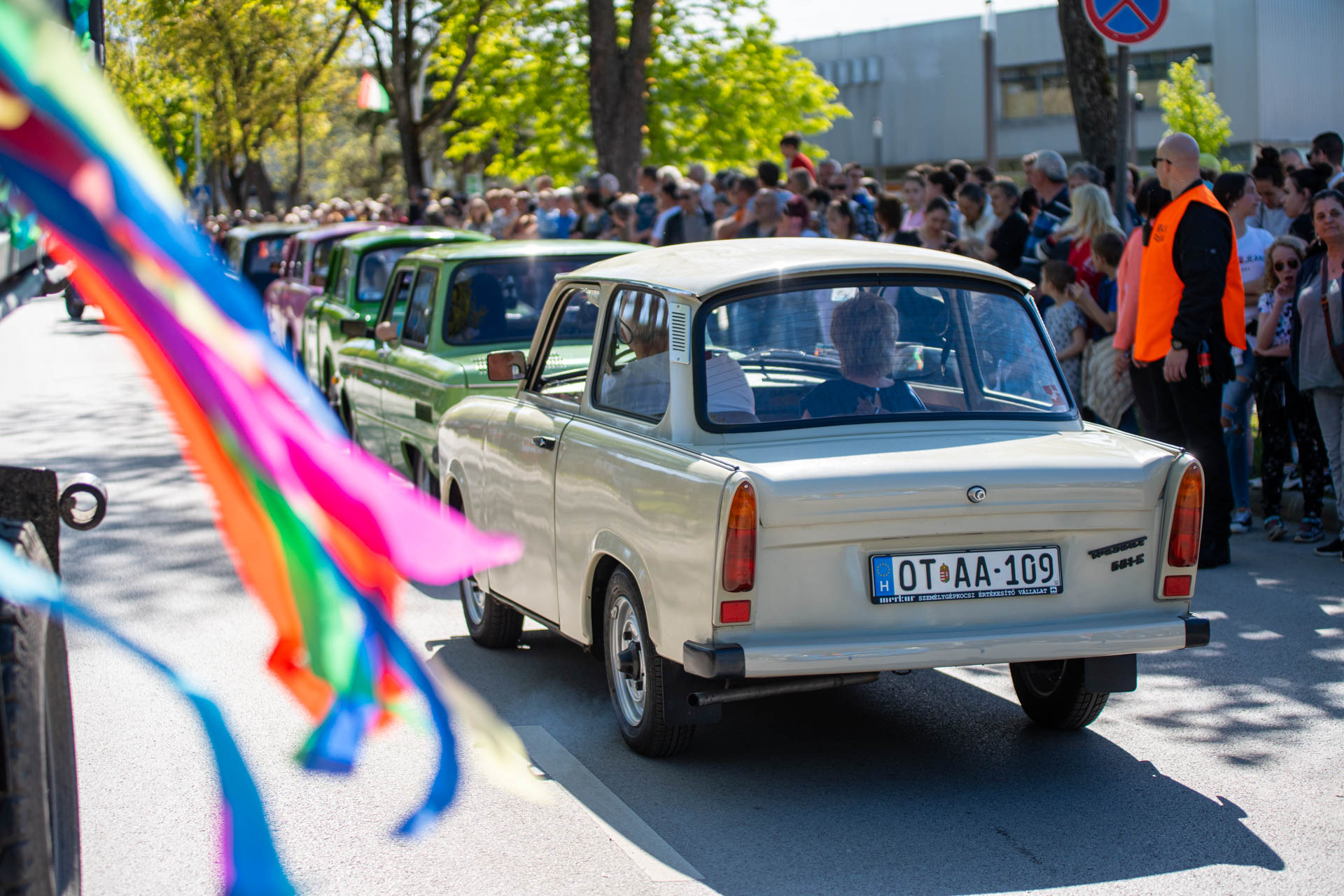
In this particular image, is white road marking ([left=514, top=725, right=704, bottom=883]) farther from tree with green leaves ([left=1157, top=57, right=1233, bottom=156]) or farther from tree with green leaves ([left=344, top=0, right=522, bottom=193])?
tree with green leaves ([left=1157, top=57, right=1233, bottom=156])

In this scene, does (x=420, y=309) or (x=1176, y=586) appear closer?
(x=1176, y=586)

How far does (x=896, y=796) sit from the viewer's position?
4758 millimetres

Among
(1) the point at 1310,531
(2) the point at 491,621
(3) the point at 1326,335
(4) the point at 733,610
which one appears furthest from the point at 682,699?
(1) the point at 1310,531

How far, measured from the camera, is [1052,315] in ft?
32.0

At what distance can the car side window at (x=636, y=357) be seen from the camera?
17.4ft

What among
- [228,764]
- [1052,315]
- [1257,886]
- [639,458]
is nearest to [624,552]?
[639,458]

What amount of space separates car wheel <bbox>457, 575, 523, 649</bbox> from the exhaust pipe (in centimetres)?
178

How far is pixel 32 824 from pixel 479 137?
3646 centimetres

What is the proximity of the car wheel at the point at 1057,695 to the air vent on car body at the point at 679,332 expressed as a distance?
1.56m

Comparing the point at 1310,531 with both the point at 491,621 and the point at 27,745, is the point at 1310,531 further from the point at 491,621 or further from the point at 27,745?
the point at 27,745

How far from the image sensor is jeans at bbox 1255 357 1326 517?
8820mm

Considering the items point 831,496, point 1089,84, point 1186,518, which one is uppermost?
point 1089,84

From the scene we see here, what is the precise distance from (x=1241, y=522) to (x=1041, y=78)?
57093 millimetres

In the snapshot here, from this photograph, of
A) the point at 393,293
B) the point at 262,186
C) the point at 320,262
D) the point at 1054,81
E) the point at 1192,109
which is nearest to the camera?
the point at 393,293
